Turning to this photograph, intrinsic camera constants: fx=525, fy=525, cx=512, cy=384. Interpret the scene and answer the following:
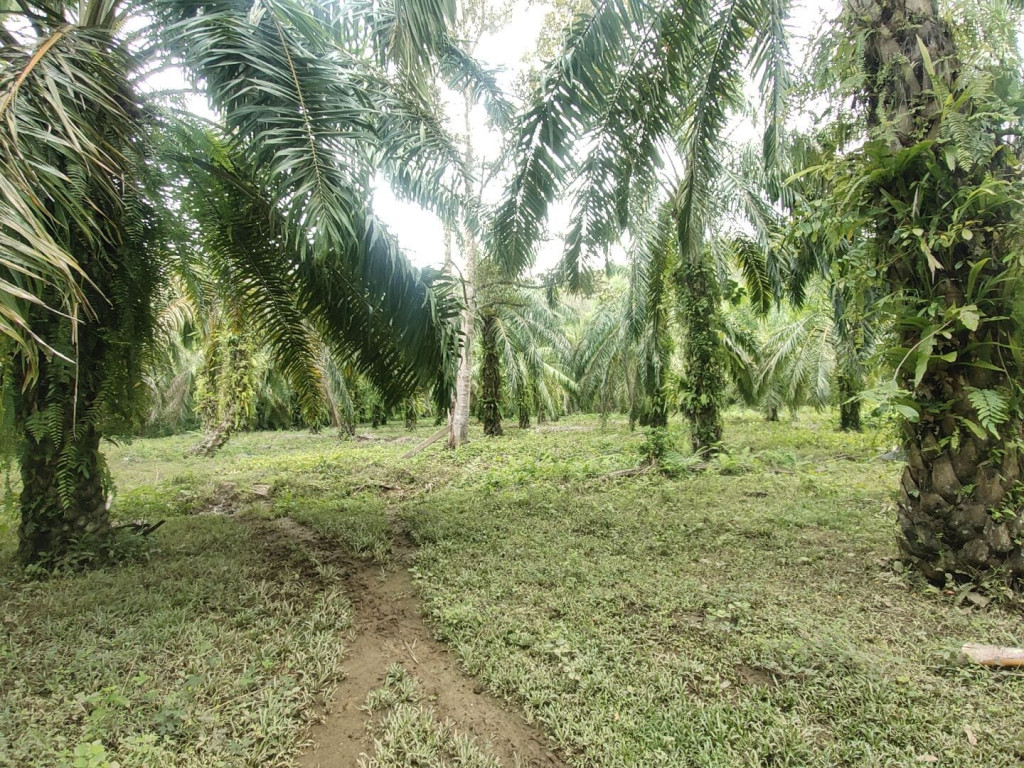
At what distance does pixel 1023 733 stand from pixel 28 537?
558cm

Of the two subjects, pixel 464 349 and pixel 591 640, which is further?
pixel 464 349

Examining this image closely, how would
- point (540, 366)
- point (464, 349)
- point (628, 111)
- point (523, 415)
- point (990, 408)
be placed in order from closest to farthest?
point (990, 408), point (628, 111), point (464, 349), point (540, 366), point (523, 415)

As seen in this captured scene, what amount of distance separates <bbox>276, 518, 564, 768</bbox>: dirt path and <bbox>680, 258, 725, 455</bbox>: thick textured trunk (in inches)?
211

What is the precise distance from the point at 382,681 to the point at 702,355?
6336mm

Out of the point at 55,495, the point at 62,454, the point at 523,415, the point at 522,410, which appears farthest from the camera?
the point at 523,415

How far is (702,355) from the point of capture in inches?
297

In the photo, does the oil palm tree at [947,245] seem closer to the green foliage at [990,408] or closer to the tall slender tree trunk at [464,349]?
the green foliage at [990,408]

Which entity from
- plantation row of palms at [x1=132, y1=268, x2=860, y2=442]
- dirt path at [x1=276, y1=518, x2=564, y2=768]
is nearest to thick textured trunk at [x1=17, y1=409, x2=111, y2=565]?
dirt path at [x1=276, y1=518, x2=564, y2=768]

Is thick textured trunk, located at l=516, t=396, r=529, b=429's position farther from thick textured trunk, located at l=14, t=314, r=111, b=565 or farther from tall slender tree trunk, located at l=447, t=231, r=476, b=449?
thick textured trunk, located at l=14, t=314, r=111, b=565

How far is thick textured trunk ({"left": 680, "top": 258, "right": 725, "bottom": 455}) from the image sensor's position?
754 cm

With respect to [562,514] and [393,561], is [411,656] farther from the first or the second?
[562,514]

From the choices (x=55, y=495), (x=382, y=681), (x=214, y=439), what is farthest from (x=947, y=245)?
(x=214, y=439)

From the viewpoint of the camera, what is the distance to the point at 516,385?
13.1 m

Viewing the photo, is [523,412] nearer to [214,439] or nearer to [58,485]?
[214,439]
